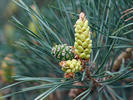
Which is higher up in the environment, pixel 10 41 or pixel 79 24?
pixel 10 41

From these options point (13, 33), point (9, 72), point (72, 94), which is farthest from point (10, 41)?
point (72, 94)

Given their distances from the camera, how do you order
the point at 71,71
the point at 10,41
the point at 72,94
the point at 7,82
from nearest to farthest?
the point at 71,71 → the point at 72,94 → the point at 7,82 → the point at 10,41

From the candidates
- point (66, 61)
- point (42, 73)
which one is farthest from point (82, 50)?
point (42, 73)

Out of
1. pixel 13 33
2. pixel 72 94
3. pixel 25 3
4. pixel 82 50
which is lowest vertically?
pixel 72 94

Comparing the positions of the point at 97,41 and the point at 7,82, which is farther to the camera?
the point at 7,82

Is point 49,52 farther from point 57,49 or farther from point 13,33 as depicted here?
point 13,33

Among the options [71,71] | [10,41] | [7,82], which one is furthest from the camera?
[10,41]
